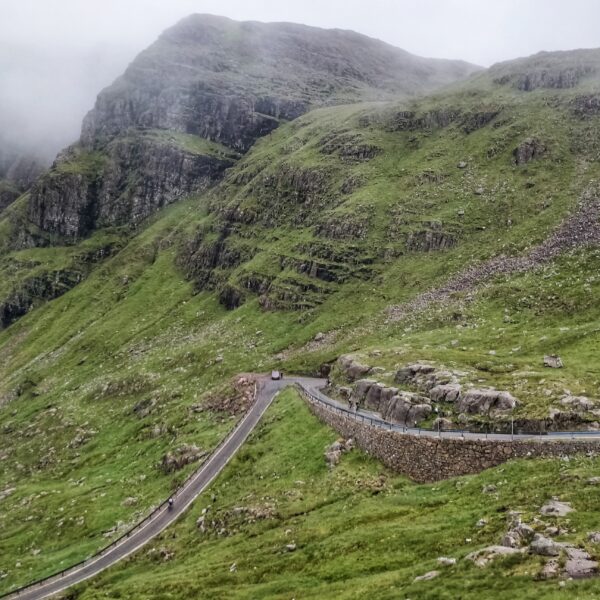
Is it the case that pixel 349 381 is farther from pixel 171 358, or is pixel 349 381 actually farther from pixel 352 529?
pixel 171 358

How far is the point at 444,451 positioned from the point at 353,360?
32577 millimetres

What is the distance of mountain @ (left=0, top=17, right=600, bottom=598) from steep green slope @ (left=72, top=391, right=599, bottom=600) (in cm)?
21

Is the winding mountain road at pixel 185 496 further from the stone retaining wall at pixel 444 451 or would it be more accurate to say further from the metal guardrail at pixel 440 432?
the stone retaining wall at pixel 444 451

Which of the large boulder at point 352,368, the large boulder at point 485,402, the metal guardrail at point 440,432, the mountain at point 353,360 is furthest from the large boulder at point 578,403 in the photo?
the large boulder at point 352,368

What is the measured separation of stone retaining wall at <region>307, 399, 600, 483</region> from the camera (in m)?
46.3

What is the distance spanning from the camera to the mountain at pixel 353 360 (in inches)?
1746

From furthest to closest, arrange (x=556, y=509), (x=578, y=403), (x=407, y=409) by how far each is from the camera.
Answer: (x=407, y=409)
(x=578, y=403)
(x=556, y=509)

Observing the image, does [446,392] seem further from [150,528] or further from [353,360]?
[150,528]

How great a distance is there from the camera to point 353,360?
83312 mm

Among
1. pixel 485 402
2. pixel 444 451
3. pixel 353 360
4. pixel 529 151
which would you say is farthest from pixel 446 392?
pixel 529 151

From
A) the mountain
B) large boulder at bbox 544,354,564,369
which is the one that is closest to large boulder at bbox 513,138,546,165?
the mountain

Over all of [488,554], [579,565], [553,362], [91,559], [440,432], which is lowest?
[91,559]

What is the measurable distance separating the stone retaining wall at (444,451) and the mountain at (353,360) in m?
1.76

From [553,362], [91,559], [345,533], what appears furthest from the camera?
[553,362]
